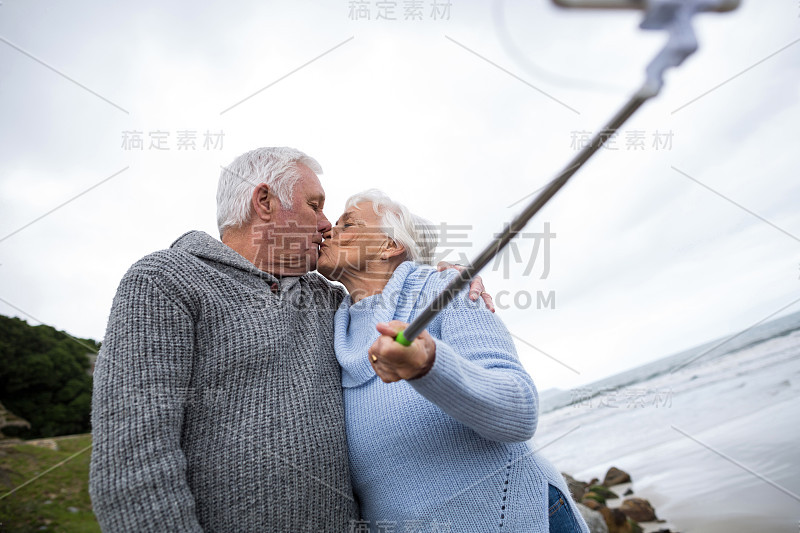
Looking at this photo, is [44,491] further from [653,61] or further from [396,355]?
[653,61]

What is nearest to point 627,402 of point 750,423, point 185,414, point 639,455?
point 639,455

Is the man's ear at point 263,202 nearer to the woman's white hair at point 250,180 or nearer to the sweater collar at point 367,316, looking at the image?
the woman's white hair at point 250,180

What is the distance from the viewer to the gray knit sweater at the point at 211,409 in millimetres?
1222

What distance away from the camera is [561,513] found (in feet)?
5.24

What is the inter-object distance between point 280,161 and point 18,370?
329 centimetres

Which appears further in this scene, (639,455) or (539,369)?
(639,455)

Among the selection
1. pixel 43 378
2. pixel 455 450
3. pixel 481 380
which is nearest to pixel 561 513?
pixel 455 450

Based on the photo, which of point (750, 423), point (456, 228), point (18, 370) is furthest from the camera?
point (750, 423)

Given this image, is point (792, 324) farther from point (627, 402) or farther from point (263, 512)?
point (263, 512)

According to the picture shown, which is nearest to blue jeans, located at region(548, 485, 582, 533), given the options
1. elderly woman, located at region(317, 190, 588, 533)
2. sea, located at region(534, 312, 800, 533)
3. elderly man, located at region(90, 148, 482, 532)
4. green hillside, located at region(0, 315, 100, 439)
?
elderly woman, located at region(317, 190, 588, 533)

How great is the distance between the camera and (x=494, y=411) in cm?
130

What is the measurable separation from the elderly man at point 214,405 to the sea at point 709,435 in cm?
203

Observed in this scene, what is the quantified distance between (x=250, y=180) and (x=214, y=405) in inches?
34.1

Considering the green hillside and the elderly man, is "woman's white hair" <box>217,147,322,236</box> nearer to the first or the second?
the elderly man
